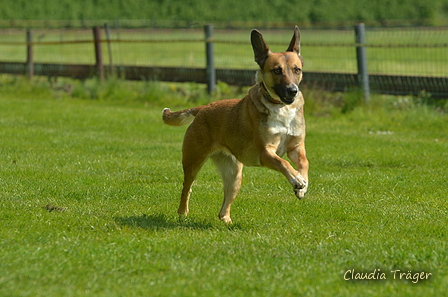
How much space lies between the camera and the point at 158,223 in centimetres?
676

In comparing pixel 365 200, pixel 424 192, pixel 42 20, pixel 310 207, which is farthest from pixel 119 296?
pixel 42 20

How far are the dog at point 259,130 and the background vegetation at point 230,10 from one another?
46519mm

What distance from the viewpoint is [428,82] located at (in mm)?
13641

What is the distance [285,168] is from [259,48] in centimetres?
131

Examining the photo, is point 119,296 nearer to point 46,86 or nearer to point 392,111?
point 392,111

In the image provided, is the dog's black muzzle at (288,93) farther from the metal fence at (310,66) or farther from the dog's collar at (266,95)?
the metal fence at (310,66)

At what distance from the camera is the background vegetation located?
173 feet

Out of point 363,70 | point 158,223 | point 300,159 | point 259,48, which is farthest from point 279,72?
point 363,70

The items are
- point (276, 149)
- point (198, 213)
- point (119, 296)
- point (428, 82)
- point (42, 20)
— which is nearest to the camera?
point (119, 296)

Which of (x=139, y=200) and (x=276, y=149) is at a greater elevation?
(x=276, y=149)

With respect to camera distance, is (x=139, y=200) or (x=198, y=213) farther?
(x=139, y=200)

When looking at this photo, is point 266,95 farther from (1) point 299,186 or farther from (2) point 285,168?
(1) point 299,186

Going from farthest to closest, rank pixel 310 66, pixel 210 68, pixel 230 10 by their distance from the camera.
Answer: pixel 230 10 → pixel 310 66 → pixel 210 68

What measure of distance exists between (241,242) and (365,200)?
224cm
